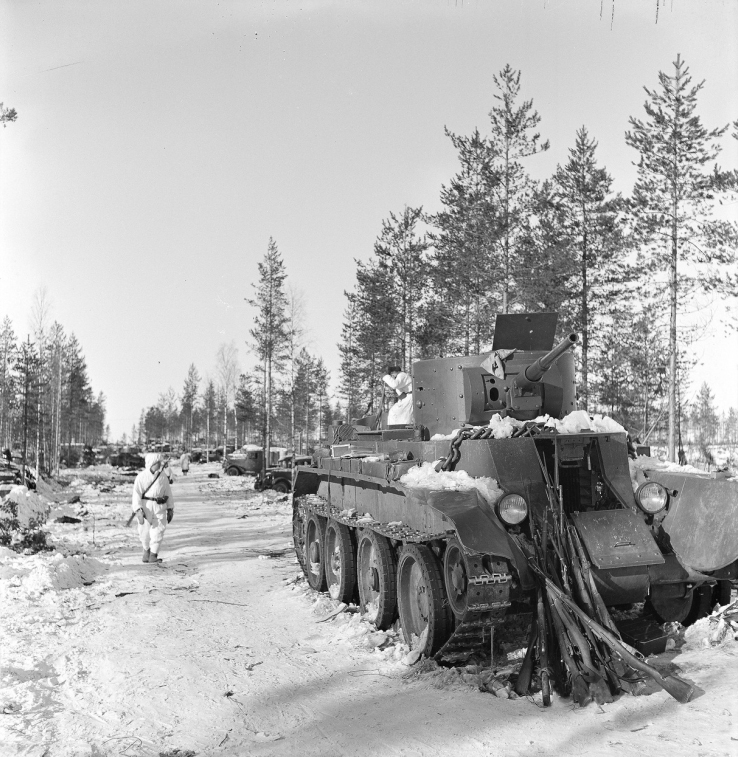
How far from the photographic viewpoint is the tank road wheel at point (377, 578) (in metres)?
7.10

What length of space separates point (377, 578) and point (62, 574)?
172 inches

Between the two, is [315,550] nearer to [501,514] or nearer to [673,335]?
[501,514]

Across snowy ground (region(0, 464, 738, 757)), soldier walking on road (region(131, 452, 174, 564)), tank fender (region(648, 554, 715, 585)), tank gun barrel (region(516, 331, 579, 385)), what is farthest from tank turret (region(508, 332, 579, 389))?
soldier walking on road (region(131, 452, 174, 564))

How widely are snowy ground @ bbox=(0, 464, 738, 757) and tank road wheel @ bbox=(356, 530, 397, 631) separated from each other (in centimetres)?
21

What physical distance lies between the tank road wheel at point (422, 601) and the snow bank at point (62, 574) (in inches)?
179

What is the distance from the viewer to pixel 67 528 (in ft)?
49.8

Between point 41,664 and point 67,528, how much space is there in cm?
1004

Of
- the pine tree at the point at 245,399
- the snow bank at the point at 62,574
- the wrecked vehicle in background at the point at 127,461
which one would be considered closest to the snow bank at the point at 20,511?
the snow bank at the point at 62,574

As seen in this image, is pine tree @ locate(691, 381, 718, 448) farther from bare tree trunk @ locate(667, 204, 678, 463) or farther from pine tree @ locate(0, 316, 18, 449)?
pine tree @ locate(0, 316, 18, 449)

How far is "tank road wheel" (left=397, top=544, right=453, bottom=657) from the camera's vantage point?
582 cm

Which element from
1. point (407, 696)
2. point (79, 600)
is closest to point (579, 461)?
point (407, 696)

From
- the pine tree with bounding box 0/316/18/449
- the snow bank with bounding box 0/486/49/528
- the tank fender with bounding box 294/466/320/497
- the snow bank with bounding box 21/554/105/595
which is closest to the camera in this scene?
the snow bank with bounding box 21/554/105/595

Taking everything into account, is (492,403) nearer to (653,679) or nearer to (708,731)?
(653,679)

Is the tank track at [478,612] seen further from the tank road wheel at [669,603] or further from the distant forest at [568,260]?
the distant forest at [568,260]
